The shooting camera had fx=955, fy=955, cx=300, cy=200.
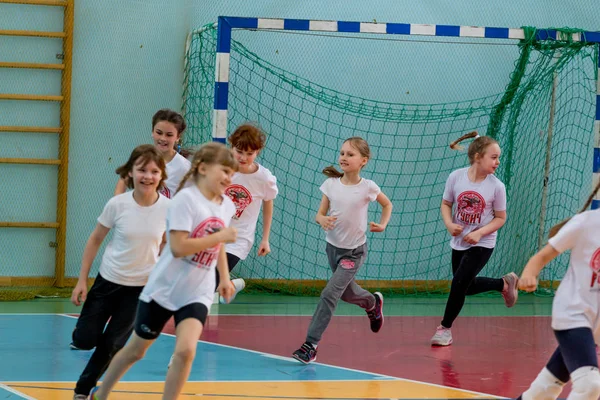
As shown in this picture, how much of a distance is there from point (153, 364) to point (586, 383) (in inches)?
106

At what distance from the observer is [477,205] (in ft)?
20.9

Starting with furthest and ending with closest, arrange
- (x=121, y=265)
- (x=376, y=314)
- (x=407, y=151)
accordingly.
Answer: (x=407, y=151), (x=376, y=314), (x=121, y=265)

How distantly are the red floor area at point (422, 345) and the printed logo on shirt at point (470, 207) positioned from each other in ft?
2.79

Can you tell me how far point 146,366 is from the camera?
5328 mm

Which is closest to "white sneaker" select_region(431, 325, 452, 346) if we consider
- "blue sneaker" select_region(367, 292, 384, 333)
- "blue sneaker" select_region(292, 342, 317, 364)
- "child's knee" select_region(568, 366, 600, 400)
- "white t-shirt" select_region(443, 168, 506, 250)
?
"blue sneaker" select_region(367, 292, 384, 333)

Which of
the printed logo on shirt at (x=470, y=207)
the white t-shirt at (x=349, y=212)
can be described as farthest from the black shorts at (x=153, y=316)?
the printed logo on shirt at (x=470, y=207)

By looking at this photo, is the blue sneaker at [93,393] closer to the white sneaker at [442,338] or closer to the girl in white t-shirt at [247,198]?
the girl in white t-shirt at [247,198]

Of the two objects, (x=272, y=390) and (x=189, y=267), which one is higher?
(x=189, y=267)

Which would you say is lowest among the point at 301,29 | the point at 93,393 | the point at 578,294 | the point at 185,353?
the point at 93,393

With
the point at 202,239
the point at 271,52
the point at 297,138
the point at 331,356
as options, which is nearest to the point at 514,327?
the point at 331,356

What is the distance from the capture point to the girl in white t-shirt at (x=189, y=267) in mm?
3701

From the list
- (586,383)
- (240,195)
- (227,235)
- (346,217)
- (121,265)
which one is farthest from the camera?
(346,217)

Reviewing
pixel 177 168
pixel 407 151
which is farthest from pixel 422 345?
pixel 407 151

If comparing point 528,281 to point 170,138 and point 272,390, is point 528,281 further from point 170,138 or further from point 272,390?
point 170,138
